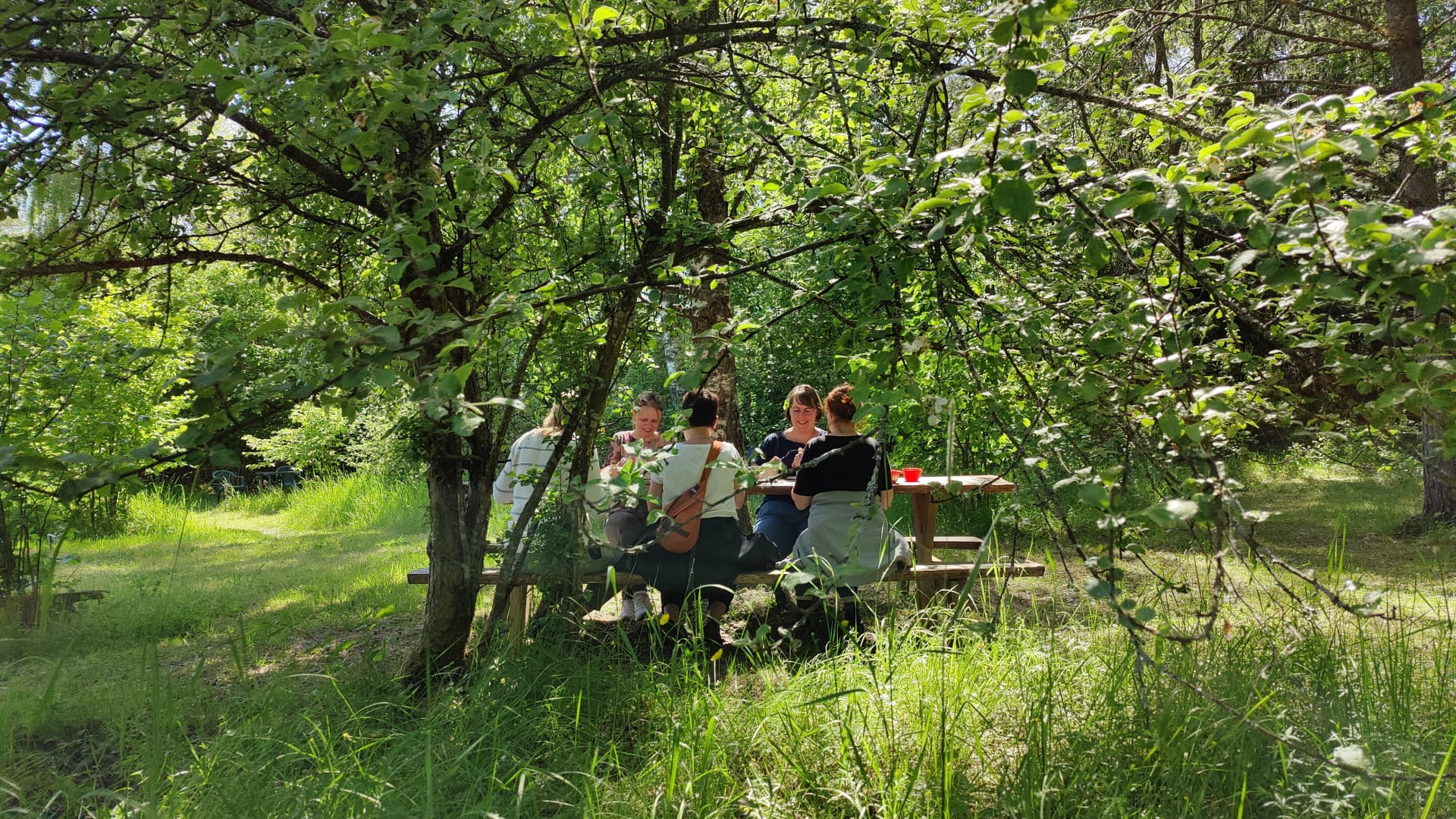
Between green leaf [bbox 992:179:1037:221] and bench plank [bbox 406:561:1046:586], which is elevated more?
green leaf [bbox 992:179:1037:221]

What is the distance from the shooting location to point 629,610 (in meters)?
4.84

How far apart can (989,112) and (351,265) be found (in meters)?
3.50

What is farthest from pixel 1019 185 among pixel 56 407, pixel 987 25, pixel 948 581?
pixel 56 407

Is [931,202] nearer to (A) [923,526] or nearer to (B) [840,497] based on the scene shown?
(B) [840,497]

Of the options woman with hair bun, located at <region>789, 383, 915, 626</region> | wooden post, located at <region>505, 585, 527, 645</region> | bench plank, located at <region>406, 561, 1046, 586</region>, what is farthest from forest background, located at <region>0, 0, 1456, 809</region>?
woman with hair bun, located at <region>789, 383, 915, 626</region>

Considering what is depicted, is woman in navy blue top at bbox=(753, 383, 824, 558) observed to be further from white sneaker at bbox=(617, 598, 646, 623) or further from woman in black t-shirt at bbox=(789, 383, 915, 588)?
white sneaker at bbox=(617, 598, 646, 623)

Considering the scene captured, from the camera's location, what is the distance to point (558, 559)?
3.59 m

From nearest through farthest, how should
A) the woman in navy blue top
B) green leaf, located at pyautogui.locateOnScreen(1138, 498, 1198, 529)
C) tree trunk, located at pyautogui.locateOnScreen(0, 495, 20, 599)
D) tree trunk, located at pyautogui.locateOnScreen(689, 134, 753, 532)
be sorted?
green leaf, located at pyautogui.locateOnScreen(1138, 498, 1198, 529), tree trunk, located at pyautogui.locateOnScreen(689, 134, 753, 532), the woman in navy blue top, tree trunk, located at pyautogui.locateOnScreen(0, 495, 20, 599)

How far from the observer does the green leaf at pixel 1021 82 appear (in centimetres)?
146

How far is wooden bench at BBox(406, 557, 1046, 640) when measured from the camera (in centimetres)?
362

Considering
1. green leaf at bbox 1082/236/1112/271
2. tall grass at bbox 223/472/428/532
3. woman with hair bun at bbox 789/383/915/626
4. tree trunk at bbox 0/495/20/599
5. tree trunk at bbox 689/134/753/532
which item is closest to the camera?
green leaf at bbox 1082/236/1112/271

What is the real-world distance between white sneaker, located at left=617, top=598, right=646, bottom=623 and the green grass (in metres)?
0.94

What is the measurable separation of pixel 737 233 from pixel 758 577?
2087 millimetres

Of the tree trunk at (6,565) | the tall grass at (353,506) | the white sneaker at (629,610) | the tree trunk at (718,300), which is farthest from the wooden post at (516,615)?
the tall grass at (353,506)
